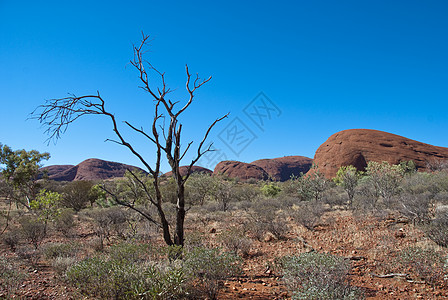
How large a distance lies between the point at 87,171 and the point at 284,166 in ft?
246

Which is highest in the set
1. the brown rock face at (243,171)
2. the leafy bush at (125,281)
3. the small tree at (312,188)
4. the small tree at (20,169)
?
the brown rock face at (243,171)

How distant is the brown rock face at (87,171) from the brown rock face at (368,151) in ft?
218

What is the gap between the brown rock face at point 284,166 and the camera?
309ft

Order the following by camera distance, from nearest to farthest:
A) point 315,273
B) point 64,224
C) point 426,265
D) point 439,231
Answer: point 315,273 < point 426,265 < point 439,231 < point 64,224

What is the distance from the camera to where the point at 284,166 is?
9794 cm

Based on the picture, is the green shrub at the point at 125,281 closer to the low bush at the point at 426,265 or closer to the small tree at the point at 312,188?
the low bush at the point at 426,265

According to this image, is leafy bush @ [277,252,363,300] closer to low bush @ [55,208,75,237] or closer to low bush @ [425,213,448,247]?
low bush @ [425,213,448,247]

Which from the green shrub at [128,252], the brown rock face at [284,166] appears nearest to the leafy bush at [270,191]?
the green shrub at [128,252]

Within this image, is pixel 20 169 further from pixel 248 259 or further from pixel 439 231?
pixel 439 231

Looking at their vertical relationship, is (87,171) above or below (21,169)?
above

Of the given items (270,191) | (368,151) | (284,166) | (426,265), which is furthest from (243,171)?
(426,265)

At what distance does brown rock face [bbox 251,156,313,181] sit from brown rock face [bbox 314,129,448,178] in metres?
35.5

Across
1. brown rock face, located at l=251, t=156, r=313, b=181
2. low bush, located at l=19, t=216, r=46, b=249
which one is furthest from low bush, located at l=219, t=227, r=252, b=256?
brown rock face, located at l=251, t=156, r=313, b=181

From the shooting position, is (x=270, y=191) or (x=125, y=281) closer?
(x=125, y=281)
